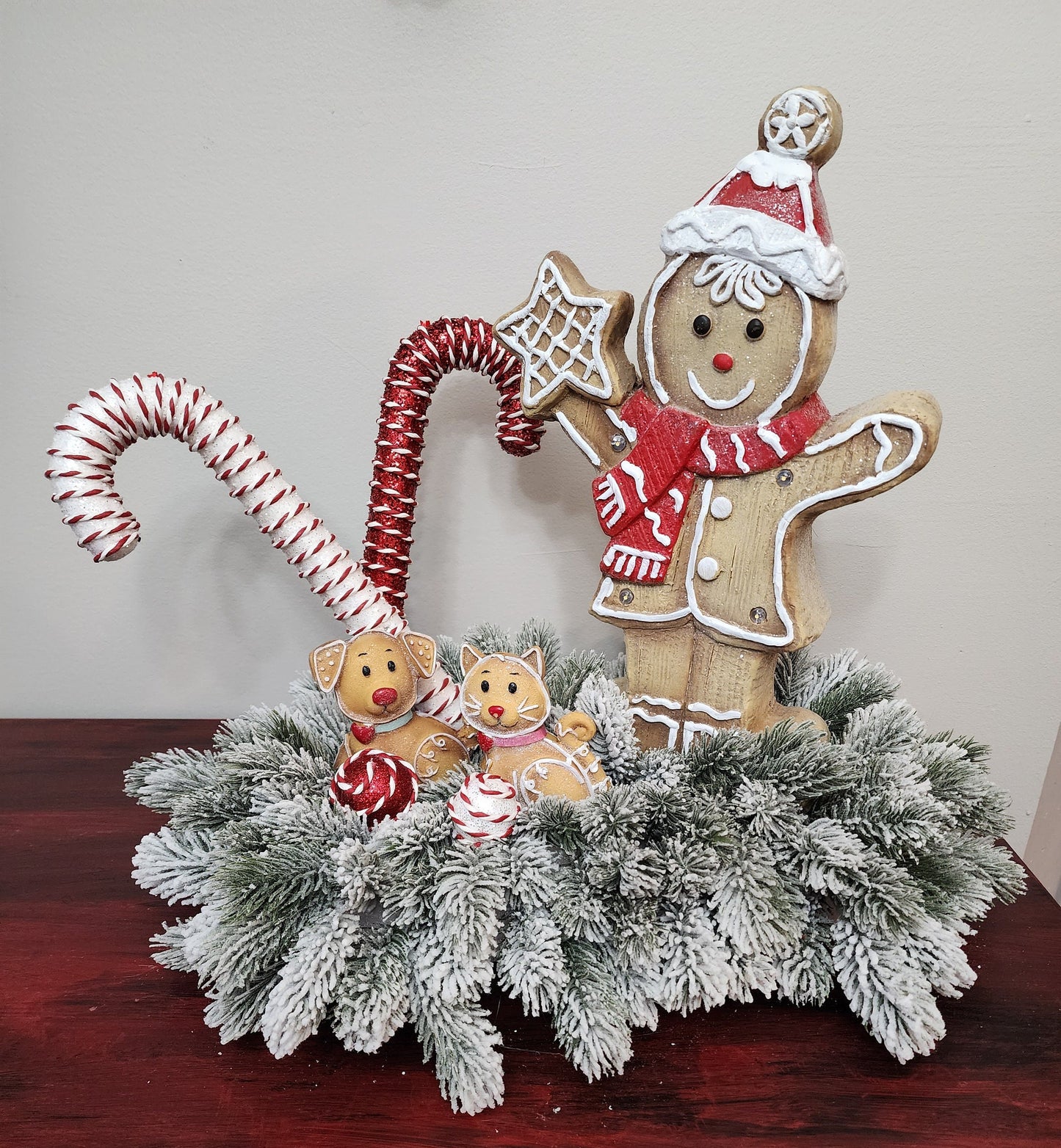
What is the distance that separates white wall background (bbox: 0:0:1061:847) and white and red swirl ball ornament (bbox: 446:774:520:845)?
44 cm

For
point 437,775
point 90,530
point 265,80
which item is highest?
point 265,80

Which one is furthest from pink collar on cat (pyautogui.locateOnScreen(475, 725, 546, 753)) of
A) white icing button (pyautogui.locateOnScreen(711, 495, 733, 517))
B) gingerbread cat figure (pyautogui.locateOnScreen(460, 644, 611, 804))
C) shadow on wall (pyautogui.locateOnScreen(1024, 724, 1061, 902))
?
shadow on wall (pyautogui.locateOnScreen(1024, 724, 1061, 902))

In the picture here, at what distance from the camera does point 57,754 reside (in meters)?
0.93

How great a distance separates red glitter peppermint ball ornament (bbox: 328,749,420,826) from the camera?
24.1 inches

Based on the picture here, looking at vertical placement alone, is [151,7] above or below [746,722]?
above

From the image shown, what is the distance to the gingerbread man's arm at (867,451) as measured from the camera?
597 millimetres

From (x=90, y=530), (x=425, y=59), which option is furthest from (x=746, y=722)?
(x=425, y=59)

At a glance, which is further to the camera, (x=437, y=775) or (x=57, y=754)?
(x=57, y=754)

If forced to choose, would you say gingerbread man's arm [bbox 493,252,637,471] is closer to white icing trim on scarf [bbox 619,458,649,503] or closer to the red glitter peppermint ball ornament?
white icing trim on scarf [bbox 619,458,649,503]

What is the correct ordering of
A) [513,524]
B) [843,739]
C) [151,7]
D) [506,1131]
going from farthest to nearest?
[513,524] < [151,7] < [843,739] < [506,1131]

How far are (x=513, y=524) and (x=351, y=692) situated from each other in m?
0.38

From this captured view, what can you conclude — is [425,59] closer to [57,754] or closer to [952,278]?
[952,278]

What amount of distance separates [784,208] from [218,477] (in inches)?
18.7

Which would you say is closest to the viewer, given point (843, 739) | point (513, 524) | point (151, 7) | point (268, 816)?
point (268, 816)
